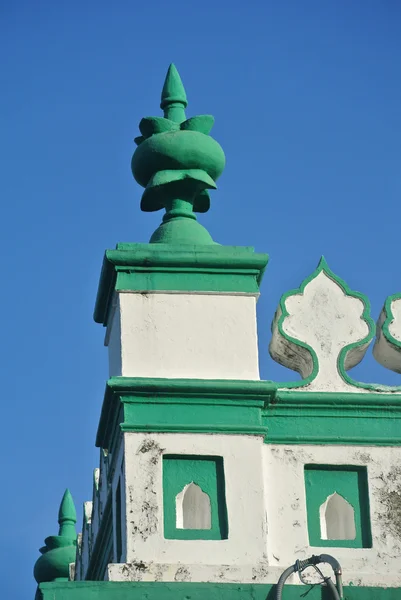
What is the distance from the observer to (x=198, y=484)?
10.4 meters

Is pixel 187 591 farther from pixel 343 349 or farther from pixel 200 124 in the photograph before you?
pixel 200 124

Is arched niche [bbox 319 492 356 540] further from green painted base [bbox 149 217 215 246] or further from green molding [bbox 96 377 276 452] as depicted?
green painted base [bbox 149 217 215 246]

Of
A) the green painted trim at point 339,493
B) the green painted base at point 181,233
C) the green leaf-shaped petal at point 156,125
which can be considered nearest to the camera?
the green painted trim at point 339,493

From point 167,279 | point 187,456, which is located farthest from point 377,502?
point 167,279

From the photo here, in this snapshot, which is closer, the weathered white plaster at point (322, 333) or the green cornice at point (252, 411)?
the green cornice at point (252, 411)

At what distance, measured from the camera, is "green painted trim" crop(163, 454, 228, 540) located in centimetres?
1020

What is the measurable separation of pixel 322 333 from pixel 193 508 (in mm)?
1381

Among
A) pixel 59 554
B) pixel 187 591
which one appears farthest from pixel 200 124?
pixel 59 554

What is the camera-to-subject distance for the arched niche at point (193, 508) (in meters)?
10.3

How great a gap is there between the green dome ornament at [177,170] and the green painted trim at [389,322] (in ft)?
3.79

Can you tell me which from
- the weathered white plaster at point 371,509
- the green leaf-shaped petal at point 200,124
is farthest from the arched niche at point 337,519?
the green leaf-shaped petal at point 200,124

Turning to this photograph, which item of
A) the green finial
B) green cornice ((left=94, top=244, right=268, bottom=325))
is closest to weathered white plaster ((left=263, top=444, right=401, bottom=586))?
→ green cornice ((left=94, top=244, right=268, bottom=325))

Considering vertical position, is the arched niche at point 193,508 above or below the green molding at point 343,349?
below

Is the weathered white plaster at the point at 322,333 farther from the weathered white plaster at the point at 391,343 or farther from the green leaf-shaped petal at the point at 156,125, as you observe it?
the green leaf-shaped petal at the point at 156,125
